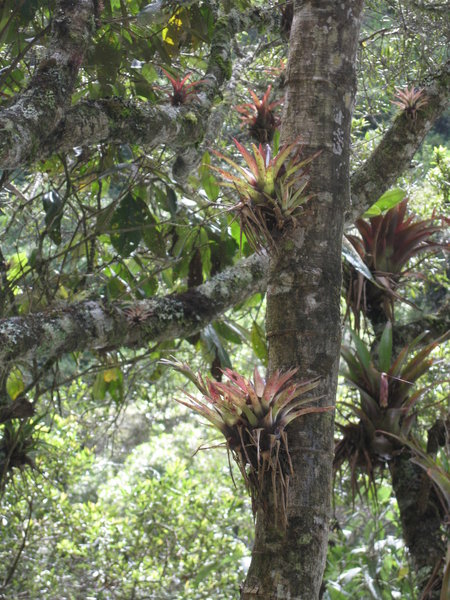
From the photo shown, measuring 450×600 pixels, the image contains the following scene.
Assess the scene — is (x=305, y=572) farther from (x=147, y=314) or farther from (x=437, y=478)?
(x=437, y=478)

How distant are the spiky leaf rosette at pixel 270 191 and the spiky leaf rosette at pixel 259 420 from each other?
11.2 inches

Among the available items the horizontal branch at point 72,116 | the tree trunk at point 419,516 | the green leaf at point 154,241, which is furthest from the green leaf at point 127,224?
the tree trunk at point 419,516

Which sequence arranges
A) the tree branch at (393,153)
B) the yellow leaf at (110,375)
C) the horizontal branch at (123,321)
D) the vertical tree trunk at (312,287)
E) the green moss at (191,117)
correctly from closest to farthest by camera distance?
the vertical tree trunk at (312,287)
the horizontal branch at (123,321)
the green moss at (191,117)
the tree branch at (393,153)
the yellow leaf at (110,375)

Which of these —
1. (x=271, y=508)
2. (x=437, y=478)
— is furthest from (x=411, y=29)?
(x=271, y=508)

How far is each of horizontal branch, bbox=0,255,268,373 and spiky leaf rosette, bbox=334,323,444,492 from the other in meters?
0.54

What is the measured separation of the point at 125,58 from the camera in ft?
7.45

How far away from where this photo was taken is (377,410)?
2215 millimetres

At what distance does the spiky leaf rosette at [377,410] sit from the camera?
2.17 m

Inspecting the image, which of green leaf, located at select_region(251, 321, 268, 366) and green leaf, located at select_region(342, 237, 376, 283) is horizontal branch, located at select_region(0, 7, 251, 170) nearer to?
green leaf, located at select_region(342, 237, 376, 283)

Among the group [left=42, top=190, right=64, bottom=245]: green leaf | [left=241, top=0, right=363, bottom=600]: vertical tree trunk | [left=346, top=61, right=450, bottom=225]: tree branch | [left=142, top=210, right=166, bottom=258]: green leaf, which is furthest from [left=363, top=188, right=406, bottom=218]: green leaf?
[left=241, top=0, right=363, bottom=600]: vertical tree trunk

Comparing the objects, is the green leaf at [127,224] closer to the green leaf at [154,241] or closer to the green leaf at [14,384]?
the green leaf at [154,241]

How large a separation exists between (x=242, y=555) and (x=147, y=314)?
251cm

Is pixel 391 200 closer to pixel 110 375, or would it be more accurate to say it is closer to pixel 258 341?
pixel 258 341

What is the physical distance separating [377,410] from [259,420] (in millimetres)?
1329
